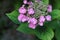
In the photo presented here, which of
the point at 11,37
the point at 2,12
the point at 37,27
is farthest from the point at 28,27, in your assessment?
the point at 11,37

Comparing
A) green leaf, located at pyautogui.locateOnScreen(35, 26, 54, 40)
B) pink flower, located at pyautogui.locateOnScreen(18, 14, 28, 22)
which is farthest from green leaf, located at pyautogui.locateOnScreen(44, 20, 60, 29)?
pink flower, located at pyautogui.locateOnScreen(18, 14, 28, 22)

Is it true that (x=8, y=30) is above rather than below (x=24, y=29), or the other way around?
below

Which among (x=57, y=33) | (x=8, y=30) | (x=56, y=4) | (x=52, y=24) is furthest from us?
(x=8, y=30)

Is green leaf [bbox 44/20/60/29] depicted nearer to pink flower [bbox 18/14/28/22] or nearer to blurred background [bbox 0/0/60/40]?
pink flower [bbox 18/14/28/22]

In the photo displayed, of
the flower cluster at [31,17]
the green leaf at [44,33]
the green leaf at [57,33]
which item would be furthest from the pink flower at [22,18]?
the green leaf at [57,33]

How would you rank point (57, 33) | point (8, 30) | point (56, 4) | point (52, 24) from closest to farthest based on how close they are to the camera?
point (52, 24) < point (57, 33) < point (56, 4) < point (8, 30)

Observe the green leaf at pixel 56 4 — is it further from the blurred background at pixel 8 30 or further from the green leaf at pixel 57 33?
the blurred background at pixel 8 30

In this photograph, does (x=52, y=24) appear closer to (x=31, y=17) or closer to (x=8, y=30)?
(x=31, y=17)

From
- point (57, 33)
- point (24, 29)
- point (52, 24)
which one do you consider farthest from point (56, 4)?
point (24, 29)
